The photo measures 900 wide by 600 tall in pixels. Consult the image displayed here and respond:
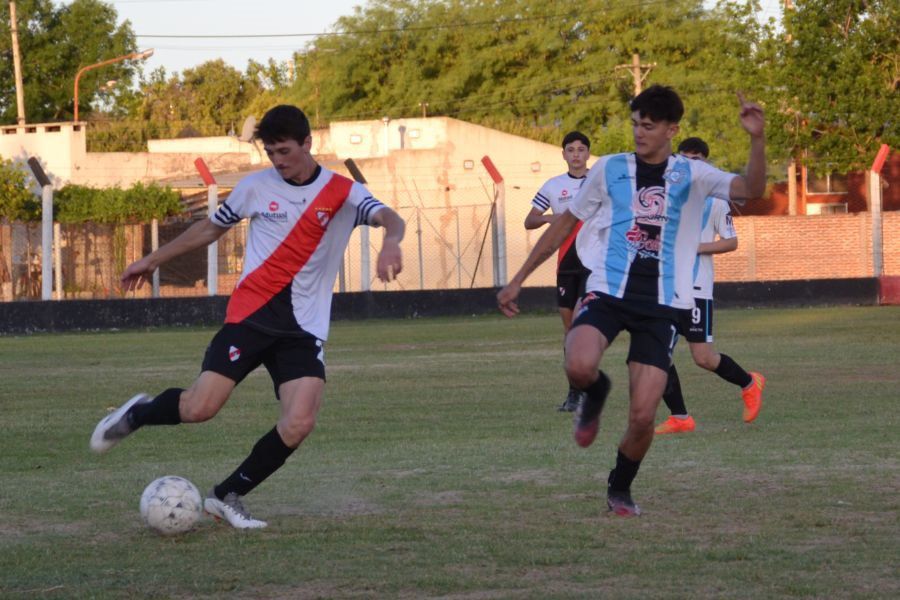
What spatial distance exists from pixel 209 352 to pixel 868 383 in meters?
7.73

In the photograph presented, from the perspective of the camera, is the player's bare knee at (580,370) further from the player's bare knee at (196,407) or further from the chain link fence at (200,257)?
the chain link fence at (200,257)

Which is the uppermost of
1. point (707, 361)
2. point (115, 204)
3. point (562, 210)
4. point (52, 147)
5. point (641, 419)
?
point (52, 147)

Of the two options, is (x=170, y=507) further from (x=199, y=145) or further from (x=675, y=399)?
(x=199, y=145)

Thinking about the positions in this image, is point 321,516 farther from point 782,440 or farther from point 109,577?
point 782,440

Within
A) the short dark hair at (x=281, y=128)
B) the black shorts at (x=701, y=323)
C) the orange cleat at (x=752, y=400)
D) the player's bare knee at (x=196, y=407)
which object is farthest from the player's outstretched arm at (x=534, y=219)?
the player's bare knee at (x=196, y=407)

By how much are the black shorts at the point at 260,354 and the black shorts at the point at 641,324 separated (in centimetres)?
120

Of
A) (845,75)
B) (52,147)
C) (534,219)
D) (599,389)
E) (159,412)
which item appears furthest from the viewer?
(52,147)

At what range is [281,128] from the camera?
244 inches

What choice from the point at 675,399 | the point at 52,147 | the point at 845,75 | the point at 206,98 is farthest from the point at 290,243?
the point at 206,98

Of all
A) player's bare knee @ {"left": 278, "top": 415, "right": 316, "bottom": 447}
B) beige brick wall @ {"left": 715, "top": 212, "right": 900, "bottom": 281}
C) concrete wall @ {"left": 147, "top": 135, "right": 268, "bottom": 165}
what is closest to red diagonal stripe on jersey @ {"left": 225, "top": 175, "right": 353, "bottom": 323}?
player's bare knee @ {"left": 278, "top": 415, "right": 316, "bottom": 447}

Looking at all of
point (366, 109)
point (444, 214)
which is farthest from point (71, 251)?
point (366, 109)

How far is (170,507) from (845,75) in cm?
3477

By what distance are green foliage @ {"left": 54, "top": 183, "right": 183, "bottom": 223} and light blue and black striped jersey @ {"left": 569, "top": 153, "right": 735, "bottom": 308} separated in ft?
111

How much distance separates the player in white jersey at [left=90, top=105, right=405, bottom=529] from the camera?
6266 millimetres
